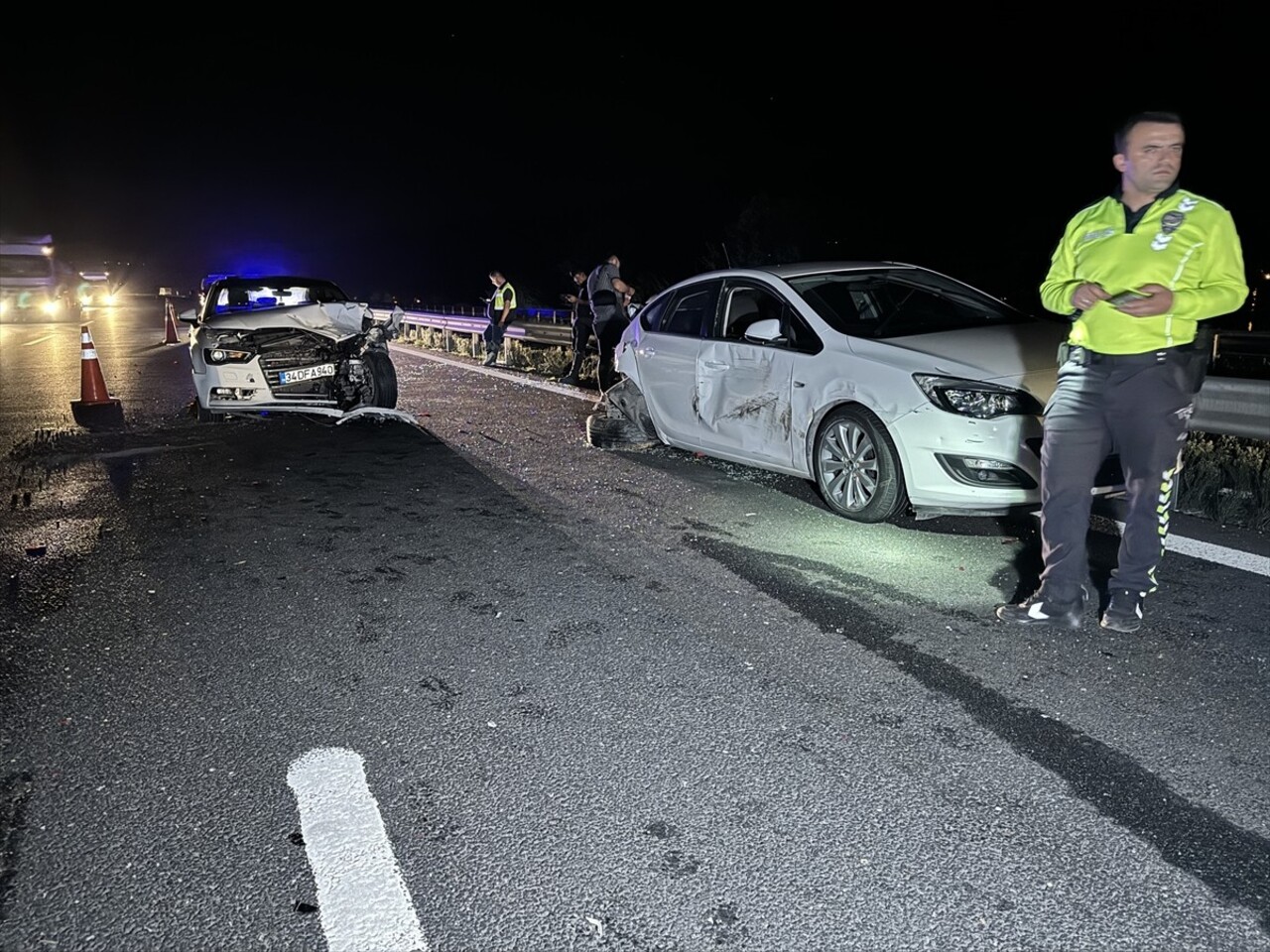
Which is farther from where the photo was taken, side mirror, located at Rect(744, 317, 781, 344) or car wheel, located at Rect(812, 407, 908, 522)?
side mirror, located at Rect(744, 317, 781, 344)

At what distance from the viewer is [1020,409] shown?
17.2ft

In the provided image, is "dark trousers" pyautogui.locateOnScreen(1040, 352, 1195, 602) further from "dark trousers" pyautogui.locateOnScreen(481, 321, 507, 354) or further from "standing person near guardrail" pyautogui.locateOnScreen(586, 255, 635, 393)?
"dark trousers" pyautogui.locateOnScreen(481, 321, 507, 354)

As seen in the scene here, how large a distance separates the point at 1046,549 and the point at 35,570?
4871 mm

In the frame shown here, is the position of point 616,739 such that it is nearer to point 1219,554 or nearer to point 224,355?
point 1219,554

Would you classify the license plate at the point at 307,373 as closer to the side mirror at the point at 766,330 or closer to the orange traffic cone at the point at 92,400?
the orange traffic cone at the point at 92,400

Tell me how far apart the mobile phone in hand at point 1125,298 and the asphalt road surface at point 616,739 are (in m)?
1.33

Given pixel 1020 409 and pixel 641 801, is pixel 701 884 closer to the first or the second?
pixel 641 801

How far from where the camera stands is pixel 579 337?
13266 mm

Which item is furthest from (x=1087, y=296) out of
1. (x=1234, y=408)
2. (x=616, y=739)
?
(x=1234, y=408)

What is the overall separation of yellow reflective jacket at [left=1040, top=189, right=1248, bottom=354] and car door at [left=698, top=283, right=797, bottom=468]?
248 centimetres

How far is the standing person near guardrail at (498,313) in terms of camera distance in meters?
16.1

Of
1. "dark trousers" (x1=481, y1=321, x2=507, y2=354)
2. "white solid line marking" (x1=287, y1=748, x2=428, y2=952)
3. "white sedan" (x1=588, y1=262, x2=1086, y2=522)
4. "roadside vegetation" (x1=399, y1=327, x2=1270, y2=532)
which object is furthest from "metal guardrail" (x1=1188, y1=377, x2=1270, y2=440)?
"dark trousers" (x1=481, y1=321, x2=507, y2=354)

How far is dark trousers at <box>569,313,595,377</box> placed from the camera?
1305 centimetres

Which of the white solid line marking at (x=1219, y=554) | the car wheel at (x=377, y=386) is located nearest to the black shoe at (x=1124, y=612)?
the white solid line marking at (x=1219, y=554)
